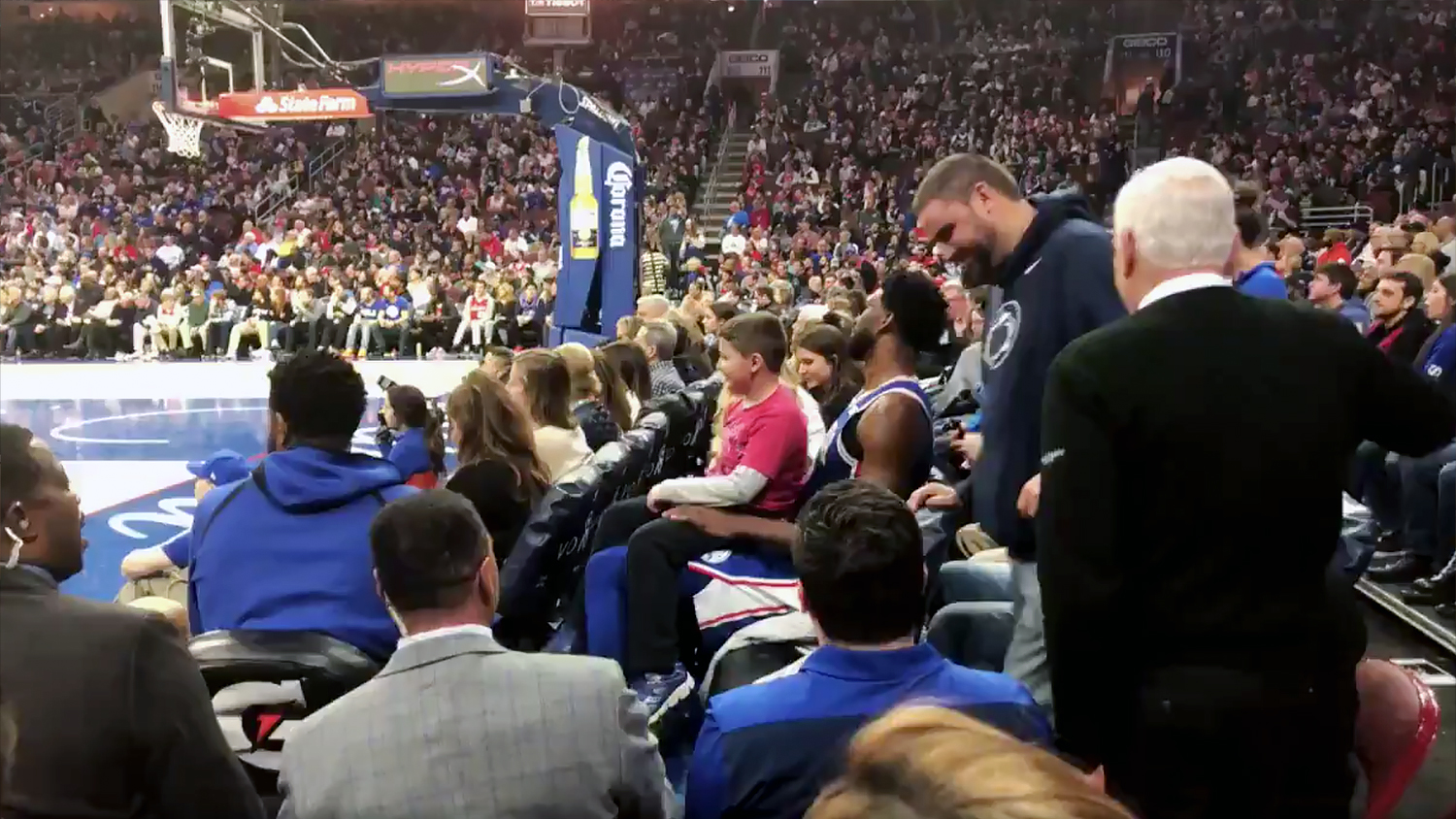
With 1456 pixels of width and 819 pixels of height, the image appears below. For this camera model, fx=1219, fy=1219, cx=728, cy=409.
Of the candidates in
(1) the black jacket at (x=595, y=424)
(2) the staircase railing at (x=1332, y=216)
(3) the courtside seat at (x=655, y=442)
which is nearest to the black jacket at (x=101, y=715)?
(3) the courtside seat at (x=655, y=442)

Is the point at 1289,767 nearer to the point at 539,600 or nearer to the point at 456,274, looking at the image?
the point at 539,600

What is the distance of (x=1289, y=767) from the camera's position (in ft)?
5.94

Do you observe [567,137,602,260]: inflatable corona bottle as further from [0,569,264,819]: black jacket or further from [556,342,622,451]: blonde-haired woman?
[0,569,264,819]: black jacket

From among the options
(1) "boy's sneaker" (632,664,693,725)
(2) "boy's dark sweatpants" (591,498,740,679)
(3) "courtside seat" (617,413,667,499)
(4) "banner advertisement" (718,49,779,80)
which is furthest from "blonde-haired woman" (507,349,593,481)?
(4) "banner advertisement" (718,49,779,80)

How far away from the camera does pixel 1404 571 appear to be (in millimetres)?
5223

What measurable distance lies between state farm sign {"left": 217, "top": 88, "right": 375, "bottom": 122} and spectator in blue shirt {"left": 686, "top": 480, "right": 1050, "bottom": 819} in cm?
1589

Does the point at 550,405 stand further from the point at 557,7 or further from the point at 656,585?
the point at 557,7

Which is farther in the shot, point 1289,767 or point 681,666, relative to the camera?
point 681,666

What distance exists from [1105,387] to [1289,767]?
0.63 m

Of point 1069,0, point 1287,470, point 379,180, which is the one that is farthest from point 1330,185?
point 1287,470

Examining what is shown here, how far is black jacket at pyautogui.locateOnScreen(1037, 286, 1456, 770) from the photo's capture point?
70.3 inches

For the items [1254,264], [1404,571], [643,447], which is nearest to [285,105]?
[643,447]

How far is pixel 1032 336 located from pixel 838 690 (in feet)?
3.04

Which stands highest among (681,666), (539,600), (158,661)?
(158,661)
